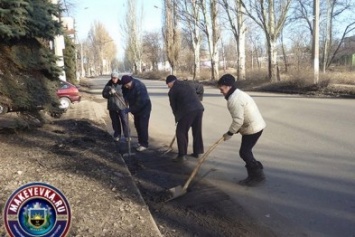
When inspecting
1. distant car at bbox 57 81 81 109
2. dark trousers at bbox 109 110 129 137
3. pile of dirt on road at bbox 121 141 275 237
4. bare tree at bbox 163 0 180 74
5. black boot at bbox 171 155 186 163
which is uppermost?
bare tree at bbox 163 0 180 74

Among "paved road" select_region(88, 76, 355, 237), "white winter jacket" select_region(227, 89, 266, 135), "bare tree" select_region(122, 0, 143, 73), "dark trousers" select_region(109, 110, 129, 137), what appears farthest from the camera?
"bare tree" select_region(122, 0, 143, 73)

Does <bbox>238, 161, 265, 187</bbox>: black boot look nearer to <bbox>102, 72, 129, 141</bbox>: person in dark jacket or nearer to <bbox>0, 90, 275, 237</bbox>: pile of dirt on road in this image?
<bbox>0, 90, 275, 237</bbox>: pile of dirt on road

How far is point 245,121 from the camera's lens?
5.85 m

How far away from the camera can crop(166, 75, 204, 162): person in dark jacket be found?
744 cm

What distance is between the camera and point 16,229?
214 cm

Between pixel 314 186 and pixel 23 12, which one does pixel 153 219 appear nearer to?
pixel 314 186

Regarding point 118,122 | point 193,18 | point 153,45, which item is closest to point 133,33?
point 153,45

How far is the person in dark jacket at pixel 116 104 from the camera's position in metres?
9.62

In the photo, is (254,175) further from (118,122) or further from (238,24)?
(238,24)

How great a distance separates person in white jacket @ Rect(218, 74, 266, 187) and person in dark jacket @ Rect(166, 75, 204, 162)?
1632mm

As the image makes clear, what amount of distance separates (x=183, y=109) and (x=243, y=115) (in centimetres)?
190

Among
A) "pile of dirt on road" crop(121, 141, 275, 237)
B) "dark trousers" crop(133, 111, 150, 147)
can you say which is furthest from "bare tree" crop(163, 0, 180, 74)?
"pile of dirt on road" crop(121, 141, 275, 237)

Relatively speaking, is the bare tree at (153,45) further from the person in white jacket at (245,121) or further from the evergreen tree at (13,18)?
the person in white jacket at (245,121)

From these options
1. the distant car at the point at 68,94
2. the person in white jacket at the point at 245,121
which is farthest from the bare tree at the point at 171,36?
the person in white jacket at the point at 245,121
